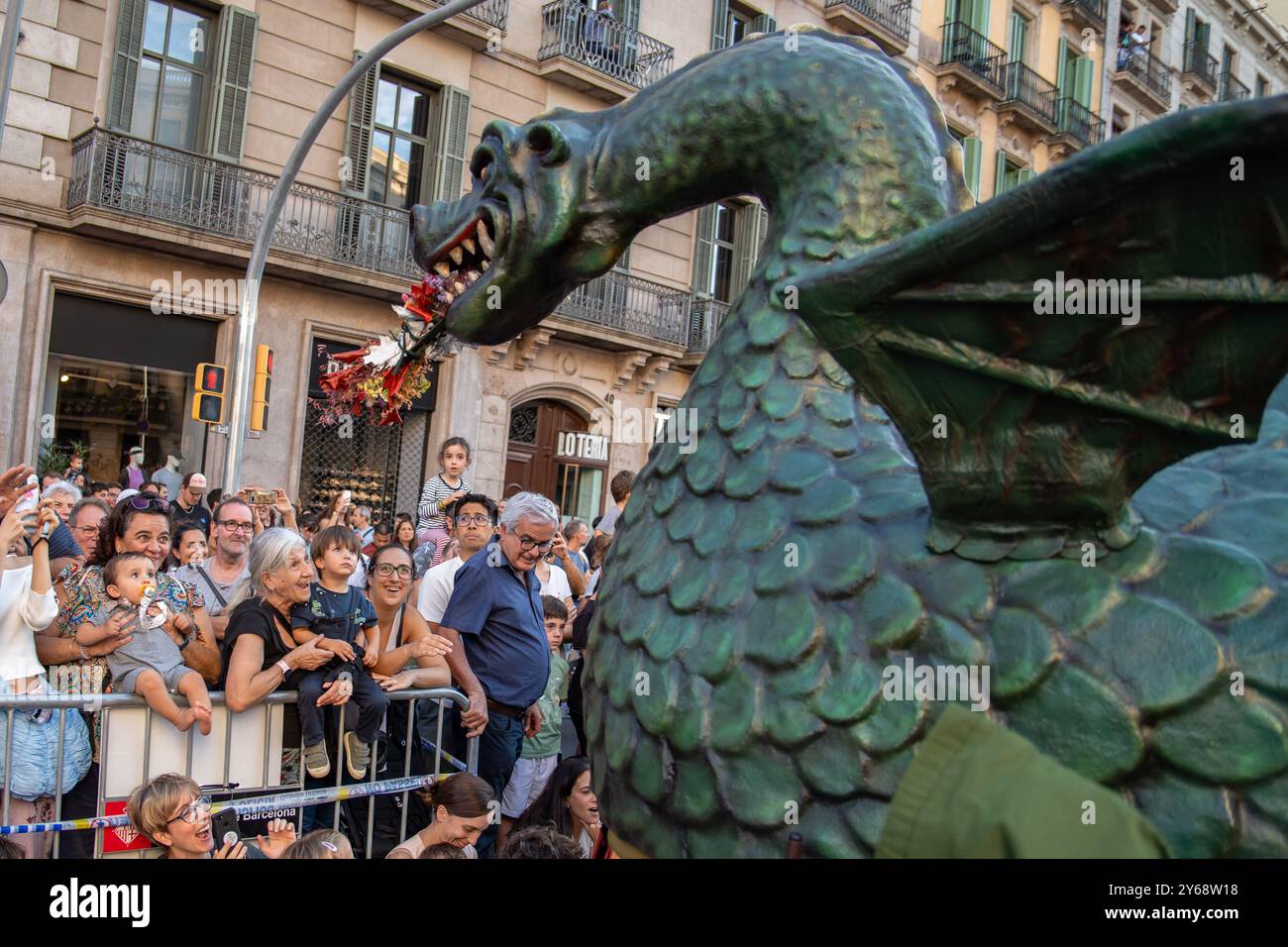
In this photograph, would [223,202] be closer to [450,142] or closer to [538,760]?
[450,142]

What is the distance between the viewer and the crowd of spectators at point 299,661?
3768 millimetres

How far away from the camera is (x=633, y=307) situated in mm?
17125

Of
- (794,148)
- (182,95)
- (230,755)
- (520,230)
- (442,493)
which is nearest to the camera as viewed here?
(794,148)

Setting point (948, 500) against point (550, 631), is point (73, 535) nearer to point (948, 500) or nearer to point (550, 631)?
point (550, 631)

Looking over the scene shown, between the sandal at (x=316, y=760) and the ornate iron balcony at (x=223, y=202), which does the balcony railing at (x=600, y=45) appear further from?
the sandal at (x=316, y=760)

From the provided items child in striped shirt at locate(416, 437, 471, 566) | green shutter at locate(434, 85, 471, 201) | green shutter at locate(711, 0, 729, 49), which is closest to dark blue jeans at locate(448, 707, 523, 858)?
child in striped shirt at locate(416, 437, 471, 566)

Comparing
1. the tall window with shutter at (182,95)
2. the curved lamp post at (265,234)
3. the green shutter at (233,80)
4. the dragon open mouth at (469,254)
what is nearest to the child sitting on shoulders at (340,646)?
the dragon open mouth at (469,254)

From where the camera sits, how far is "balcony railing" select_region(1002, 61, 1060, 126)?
73.3ft

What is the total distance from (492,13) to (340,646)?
41.7ft

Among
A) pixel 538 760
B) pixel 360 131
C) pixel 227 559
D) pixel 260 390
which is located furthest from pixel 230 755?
pixel 360 131

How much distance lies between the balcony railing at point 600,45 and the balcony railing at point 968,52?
7.05 metres

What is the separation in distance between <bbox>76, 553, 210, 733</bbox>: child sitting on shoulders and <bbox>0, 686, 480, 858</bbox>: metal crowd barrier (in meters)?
0.06

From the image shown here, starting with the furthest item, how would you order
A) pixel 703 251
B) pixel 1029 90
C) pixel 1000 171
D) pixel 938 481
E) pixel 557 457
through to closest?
pixel 1029 90 → pixel 1000 171 → pixel 703 251 → pixel 557 457 → pixel 938 481

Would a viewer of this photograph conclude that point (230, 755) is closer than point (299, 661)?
Yes
